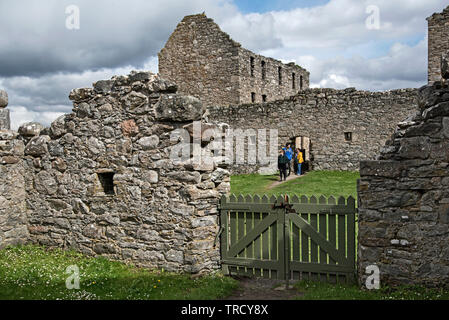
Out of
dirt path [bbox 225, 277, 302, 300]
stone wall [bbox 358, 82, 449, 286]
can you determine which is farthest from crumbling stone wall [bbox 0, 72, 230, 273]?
stone wall [bbox 358, 82, 449, 286]

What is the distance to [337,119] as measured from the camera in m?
Result: 19.5

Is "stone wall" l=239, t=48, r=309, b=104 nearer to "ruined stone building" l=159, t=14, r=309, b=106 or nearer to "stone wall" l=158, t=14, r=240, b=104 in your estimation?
"ruined stone building" l=159, t=14, r=309, b=106

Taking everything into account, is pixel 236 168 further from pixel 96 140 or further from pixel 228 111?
pixel 96 140

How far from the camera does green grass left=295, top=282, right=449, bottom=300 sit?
5.63m

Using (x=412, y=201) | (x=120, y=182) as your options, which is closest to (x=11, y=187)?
(x=120, y=182)

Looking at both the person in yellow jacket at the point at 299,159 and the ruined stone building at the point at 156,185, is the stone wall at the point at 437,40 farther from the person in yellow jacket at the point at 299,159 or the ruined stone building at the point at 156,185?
the ruined stone building at the point at 156,185

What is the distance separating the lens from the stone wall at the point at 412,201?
5.69 meters

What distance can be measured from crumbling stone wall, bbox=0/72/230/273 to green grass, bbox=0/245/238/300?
0.97 feet

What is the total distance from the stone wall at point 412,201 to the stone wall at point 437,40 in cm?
2053

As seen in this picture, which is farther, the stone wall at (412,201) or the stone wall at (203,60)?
the stone wall at (203,60)

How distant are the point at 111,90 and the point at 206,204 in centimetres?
277

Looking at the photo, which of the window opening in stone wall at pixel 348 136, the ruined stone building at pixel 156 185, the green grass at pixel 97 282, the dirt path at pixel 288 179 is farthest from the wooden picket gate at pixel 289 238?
the window opening in stone wall at pixel 348 136

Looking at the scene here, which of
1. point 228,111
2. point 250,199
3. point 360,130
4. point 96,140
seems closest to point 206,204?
point 250,199

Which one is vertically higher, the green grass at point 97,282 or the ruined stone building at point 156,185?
the ruined stone building at point 156,185
